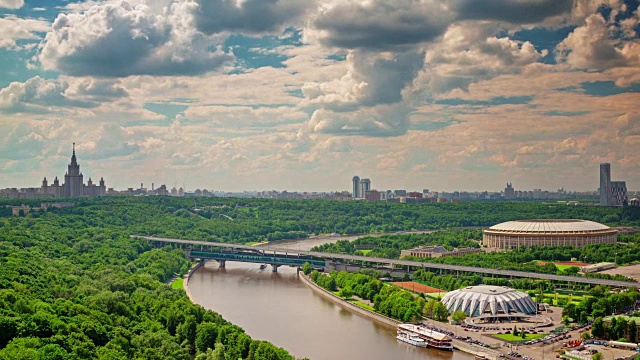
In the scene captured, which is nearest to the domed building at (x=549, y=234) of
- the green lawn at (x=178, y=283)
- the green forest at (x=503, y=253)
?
the green forest at (x=503, y=253)

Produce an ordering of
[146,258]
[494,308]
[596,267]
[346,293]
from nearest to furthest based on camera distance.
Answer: [494,308]
[346,293]
[596,267]
[146,258]

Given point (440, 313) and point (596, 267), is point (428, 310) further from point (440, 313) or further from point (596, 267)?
point (596, 267)

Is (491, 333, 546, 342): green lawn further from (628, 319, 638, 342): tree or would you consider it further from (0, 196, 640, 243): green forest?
(0, 196, 640, 243): green forest

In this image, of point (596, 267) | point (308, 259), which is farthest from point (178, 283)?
point (596, 267)

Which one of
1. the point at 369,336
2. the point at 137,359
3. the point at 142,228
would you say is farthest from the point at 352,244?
the point at 137,359

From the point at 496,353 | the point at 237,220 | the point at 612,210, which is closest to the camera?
the point at 496,353

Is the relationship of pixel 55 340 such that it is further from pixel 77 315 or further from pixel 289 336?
pixel 289 336

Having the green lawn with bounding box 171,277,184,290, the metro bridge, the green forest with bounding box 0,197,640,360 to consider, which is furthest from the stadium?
the metro bridge
